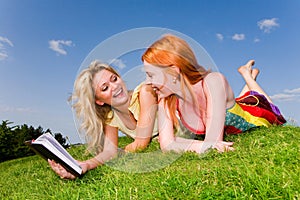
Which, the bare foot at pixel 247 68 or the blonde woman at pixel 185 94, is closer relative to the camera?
the blonde woman at pixel 185 94

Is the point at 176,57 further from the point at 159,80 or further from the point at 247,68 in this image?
the point at 247,68

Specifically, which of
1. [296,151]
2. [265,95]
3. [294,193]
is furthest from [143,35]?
[265,95]

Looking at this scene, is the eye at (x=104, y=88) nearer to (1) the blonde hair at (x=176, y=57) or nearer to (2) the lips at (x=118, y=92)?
(2) the lips at (x=118, y=92)

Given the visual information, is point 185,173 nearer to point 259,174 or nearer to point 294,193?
point 259,174

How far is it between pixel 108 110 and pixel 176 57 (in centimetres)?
154

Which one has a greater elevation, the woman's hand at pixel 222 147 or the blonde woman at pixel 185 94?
the blonde woman at pixel 185 94

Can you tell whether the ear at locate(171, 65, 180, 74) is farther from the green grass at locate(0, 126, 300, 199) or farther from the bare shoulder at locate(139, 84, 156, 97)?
the green grass at locate(0, 126, 300, 199)

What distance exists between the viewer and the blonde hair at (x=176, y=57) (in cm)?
442

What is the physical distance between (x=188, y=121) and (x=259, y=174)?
2.31m

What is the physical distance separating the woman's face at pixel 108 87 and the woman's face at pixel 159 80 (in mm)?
388

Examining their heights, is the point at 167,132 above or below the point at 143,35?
below

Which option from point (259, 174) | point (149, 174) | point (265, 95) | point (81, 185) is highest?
point (265, 95)

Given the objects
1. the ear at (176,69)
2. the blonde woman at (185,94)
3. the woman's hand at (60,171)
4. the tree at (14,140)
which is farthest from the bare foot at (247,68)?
the tree at (14,140)

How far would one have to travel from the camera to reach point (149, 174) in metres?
4.04
